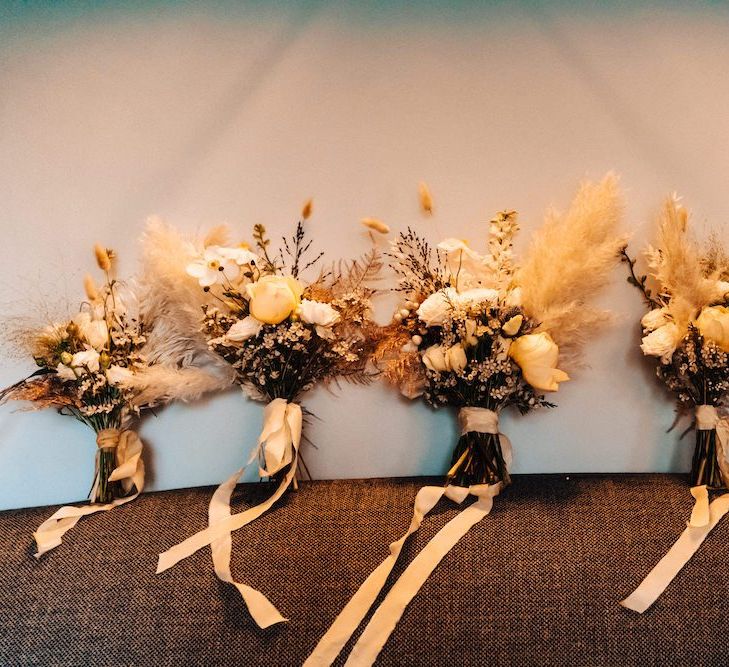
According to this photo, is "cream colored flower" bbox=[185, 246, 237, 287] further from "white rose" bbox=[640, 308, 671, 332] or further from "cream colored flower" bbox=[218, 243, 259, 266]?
"white rose" bbox=[640, 308, 671, 332]

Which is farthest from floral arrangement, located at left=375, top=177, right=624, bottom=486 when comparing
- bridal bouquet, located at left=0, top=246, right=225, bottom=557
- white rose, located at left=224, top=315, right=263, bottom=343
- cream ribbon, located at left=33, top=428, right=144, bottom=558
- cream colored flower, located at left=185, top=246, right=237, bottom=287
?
cream ribbon, located at left=33, top=428, right=144, bottom=558

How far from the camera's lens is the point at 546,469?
172 cm

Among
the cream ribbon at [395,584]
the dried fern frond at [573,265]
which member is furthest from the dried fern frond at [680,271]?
the cream ribbon at [395,584]

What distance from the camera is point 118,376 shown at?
1599 millimetres

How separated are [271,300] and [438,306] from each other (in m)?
0.39

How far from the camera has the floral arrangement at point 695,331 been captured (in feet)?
5.00

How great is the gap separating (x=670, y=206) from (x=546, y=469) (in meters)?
0.74

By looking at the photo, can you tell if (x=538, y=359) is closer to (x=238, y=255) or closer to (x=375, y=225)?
(x=375, y=225)

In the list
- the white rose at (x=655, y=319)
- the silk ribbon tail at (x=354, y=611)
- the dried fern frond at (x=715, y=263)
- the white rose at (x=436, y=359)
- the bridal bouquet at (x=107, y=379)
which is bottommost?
the silk ribbon tail at (x=354, y=611)

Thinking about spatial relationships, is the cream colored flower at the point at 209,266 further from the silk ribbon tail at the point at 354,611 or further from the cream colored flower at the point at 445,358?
the silk ribbon tail at the point at 354,611

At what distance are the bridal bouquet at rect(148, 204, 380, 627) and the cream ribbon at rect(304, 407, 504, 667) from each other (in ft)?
1.00

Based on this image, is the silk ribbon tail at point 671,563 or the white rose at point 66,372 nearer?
the silk ribbon tail at point 671,563

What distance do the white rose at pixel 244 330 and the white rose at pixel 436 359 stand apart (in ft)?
1.35

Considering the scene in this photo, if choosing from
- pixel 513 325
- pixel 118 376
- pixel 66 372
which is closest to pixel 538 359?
pixel 513 325
